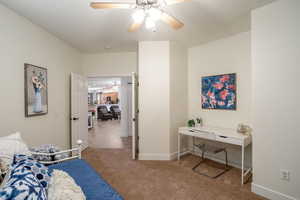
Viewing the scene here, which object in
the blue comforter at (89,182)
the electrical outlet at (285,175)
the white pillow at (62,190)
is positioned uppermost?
the white pillow at (62,190)

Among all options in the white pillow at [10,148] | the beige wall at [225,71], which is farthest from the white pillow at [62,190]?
the beige wall at [225,71]

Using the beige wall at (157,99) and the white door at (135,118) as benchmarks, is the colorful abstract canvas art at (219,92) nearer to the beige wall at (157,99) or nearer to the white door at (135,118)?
the beige wall at (157,99)

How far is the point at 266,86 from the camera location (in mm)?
2000

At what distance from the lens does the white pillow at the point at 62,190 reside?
1.05m

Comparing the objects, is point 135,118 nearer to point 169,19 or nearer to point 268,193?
point 169,19

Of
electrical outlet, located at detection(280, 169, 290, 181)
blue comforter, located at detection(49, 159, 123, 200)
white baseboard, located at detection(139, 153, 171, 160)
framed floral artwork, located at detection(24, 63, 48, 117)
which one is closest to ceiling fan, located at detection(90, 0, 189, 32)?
framed floral artwork, located at detection(24, 63, 48, 117)

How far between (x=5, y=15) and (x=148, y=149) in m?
3.24

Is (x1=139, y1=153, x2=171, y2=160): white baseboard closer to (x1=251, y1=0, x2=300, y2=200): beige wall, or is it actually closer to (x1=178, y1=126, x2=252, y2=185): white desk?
(x1=178, y1=126, x2=252, y2=185): white desk

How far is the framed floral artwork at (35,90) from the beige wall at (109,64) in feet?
4.81

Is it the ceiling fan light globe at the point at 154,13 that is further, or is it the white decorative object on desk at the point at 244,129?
the white decorative object on desk at the point at 244,129

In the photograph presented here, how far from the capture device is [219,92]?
10.3 feet

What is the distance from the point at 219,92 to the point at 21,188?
3221 mm

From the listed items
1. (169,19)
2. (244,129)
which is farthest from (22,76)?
(244,129)

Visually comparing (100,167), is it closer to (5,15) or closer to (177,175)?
(177,175)
